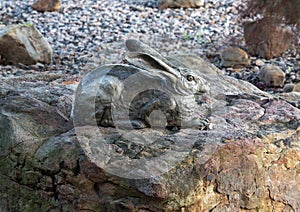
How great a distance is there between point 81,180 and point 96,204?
12cm

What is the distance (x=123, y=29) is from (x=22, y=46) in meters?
1.71

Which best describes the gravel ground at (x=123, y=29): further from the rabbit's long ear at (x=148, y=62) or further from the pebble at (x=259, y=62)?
the rabbit's long ear at (x=148, y=62)

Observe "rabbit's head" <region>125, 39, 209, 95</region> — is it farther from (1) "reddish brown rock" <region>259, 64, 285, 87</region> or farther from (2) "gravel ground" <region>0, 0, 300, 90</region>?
(2) "gravel ground" <region>0, 0, 300, 90</region>

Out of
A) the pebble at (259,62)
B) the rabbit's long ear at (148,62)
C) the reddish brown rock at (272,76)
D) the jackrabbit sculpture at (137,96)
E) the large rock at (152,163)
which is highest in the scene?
the rabbit's long ear at (148,62)

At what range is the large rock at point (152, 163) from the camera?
214 centimetres

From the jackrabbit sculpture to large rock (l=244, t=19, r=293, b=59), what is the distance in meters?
4.06

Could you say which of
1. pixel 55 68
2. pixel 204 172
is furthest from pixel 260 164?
pixel 55 68

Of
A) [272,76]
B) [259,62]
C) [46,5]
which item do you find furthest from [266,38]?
[46,5]

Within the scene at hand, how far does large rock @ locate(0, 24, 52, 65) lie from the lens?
592 cm

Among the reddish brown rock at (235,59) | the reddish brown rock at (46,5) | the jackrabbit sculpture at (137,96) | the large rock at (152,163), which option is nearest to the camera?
the large rock at (152,163)

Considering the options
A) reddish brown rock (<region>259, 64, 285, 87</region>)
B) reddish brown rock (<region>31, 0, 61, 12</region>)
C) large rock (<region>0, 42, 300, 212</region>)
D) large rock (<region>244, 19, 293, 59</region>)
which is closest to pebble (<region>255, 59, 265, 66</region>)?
large rock (<region>244, 19, 293, 59</region>)

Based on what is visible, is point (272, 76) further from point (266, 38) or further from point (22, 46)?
point (22, 46)

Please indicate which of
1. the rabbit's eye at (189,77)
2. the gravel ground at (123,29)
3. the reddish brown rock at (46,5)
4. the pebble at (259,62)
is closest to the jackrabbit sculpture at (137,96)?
the rabbit's eye at (189,77)

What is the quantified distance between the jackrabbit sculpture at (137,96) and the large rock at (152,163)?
0.05 m
